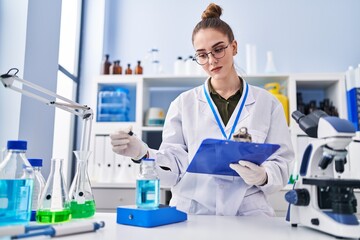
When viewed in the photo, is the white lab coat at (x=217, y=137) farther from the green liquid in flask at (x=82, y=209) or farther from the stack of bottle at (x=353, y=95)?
the stack of bottle at (x=353, y=95)

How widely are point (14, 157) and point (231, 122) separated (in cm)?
84

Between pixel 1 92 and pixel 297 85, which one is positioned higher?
pixel 297 85

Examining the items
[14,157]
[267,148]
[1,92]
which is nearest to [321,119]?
[267,148]

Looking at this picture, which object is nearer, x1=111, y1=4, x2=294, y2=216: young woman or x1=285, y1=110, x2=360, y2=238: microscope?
x1=285, y1=110, x2=360, y2=238: microscope

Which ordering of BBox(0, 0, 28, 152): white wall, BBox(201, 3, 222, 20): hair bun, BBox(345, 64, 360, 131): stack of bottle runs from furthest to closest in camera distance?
BBox(345, 64, 360, 131): stack of bottle, BBox(0, 0, 28, 152): white wall, BBox(201, 3, 222, 20): hair bun

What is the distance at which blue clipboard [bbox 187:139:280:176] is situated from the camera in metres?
0.91

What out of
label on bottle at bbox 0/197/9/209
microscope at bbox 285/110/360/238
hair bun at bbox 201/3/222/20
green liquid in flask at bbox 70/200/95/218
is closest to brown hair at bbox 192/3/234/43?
hair bun at bbox 201/3/222/20

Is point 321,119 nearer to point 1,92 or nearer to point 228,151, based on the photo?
point 228,151

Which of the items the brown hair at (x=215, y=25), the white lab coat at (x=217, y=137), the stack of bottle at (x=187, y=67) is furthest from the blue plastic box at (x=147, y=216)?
the stack of bottle at (x=187, y=67)

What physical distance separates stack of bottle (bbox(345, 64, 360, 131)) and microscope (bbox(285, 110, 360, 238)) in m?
1.75

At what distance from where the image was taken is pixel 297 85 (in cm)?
270

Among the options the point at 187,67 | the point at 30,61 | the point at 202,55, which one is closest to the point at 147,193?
the point at 202,55

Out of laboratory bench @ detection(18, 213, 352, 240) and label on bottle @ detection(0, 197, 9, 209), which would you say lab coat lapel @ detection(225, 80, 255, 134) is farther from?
label on bottle @ detection(0, 197, 9, 209)

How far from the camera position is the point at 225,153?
98 centimetres
